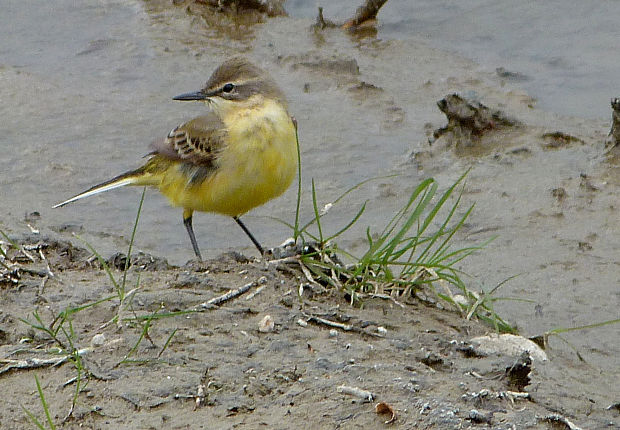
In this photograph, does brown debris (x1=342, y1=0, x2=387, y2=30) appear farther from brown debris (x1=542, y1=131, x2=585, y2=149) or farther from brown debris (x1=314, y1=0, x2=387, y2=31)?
brown debris (x1=542, y1=131, x2=585, y2=149)

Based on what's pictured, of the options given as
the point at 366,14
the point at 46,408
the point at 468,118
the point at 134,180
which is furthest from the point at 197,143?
the point at 366,14

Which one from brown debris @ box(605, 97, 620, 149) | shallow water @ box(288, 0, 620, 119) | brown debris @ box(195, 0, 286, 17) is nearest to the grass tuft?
brown debris @ box(605, 97, 620, 149)

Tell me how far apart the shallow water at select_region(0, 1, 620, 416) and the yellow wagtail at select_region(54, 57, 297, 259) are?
112 cm

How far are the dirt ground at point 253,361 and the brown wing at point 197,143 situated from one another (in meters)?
1.17

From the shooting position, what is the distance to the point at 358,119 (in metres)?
9.70

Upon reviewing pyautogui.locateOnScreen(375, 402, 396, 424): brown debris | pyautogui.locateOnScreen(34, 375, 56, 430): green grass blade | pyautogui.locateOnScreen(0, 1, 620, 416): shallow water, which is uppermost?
pyautogui.locateOnScreen(34, 375, 56, 430): green grass blade

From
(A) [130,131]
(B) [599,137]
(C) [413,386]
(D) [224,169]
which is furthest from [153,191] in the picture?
(C) [413,386]

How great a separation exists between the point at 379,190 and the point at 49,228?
2623 mm

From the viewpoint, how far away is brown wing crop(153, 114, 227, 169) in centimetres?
664

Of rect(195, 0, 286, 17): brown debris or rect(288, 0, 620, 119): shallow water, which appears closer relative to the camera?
rect(288, 0, 620, 119): shallow water

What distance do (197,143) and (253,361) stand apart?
2.58m

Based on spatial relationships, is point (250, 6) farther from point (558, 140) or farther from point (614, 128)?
point (614, 128)

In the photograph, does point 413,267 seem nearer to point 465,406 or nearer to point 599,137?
point 465,406

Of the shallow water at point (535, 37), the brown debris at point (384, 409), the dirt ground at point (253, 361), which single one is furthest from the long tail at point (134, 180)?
the shallow water at point (535, 37)
